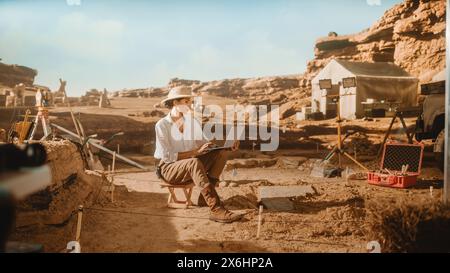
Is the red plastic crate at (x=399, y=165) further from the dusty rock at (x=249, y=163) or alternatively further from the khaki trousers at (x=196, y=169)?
the khaki trousers at (x=196, y=169)

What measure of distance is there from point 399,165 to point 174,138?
13.4 feet

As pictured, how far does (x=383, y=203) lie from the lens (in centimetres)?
315

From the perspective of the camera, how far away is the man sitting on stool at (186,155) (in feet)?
14.0

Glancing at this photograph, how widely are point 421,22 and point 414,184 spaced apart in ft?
65.0

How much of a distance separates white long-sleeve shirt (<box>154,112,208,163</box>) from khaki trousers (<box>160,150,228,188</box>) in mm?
152

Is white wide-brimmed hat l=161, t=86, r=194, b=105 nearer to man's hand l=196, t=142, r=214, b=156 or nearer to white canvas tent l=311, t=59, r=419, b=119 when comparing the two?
man's hand l=196, t=142, r=214, b=156

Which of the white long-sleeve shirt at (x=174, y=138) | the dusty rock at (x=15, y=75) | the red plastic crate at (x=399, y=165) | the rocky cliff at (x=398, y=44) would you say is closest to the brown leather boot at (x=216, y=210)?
the white long-sleeve shirt at (x=174, y=138)

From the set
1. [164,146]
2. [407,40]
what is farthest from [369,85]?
[164,146]

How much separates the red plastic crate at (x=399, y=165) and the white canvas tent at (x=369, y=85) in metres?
11.2

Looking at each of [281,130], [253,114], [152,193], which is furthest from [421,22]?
[152,193]

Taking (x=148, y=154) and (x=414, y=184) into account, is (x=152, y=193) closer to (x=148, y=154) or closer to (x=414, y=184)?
(x=414, y=184)

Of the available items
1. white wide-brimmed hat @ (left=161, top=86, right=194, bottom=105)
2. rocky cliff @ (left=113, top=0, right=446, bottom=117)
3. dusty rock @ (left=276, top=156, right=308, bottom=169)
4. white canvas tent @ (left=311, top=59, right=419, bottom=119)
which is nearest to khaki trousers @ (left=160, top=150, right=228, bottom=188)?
white wide-brimmed hat @ (left=161, top=86, right=194, bottom=105)

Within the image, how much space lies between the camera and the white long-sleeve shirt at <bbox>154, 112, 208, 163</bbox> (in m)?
4.72

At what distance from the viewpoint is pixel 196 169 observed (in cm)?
430
